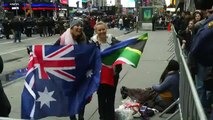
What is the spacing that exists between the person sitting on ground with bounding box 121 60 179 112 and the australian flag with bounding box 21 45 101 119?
179cm

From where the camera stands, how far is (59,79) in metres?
4.87

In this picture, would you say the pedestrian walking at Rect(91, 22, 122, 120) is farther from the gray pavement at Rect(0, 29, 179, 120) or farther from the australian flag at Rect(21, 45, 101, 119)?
the gray pavement at Rect(0, 29, 179, 120)

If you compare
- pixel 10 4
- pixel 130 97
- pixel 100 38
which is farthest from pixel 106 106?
pixel 10 4

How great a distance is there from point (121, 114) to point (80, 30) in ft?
5.39

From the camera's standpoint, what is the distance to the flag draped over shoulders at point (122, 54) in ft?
17.6

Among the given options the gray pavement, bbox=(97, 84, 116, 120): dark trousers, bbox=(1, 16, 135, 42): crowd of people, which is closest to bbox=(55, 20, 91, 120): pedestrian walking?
bbox=(97, 84, 116, 120): dark trousers

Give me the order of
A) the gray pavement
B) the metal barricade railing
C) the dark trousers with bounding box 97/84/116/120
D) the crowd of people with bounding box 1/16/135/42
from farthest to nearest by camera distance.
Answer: the crowd of people with bounding box 1/16/135/42
the gray pavement
the dark trousers with bounding box 97/84/116/120
the metal barricade railing

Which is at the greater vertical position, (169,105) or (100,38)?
(100,38)

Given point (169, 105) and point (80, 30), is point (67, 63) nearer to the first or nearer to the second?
point (80, 30)

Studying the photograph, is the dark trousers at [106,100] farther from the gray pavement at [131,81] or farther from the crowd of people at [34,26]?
the crowd of people at [34,26]

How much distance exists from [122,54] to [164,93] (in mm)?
1526

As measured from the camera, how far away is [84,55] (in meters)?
4.96

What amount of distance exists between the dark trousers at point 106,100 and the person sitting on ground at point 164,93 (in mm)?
1195

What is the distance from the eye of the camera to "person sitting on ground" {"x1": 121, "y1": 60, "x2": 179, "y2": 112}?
20.7ft
